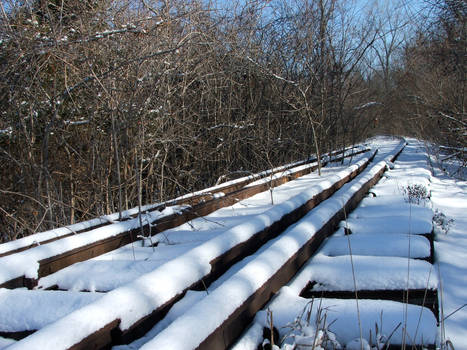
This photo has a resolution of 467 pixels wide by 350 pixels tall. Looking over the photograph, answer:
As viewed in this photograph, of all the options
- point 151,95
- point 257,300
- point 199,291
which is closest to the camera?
point 257,300

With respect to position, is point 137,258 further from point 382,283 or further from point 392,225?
point 392,225

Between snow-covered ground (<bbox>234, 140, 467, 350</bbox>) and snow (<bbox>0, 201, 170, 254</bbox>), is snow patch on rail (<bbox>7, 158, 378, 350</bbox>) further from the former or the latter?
snow (<bbox>0, 201, 170, 254</bbox>)

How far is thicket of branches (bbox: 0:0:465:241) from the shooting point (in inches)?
205

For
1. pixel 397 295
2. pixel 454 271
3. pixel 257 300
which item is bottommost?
pixel 454 271

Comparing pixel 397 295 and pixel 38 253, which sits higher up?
pixel 38 253


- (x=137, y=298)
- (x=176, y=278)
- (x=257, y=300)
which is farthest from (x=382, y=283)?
(x=137, y=298)

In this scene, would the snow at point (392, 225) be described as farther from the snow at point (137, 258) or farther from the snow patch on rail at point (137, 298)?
the snow patch on rail at point (137, 298)

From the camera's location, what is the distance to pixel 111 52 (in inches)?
235

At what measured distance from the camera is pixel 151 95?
5172 mm

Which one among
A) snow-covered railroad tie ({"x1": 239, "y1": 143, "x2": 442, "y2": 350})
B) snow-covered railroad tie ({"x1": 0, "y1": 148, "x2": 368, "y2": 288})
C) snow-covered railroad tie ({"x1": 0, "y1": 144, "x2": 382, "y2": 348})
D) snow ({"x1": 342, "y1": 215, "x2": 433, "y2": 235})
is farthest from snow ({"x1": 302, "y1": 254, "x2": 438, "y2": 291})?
snow-covered railroad tie ({"x1": 0, "y1": 148, "x2": 368, "y2": 288})

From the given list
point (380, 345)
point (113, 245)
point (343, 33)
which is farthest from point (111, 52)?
point (343, 33)

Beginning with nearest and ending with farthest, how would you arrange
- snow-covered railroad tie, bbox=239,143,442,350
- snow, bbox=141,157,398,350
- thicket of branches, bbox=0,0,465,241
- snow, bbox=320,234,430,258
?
snow, bbox=141,157,398,350
snow-covered railroad tie, bbox=239,143,442,350
snow, bbox=320,234,430,258
thicket of branches, bbox=0,0,465,241

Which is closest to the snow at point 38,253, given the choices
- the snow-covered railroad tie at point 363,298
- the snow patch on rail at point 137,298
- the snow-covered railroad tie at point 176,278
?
the snow-covered railroad tie at point 176,278

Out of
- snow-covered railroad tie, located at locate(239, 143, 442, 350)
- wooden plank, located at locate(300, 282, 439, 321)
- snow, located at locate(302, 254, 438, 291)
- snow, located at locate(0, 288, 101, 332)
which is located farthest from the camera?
snow, located at locate(302, 254, 438, 291)
